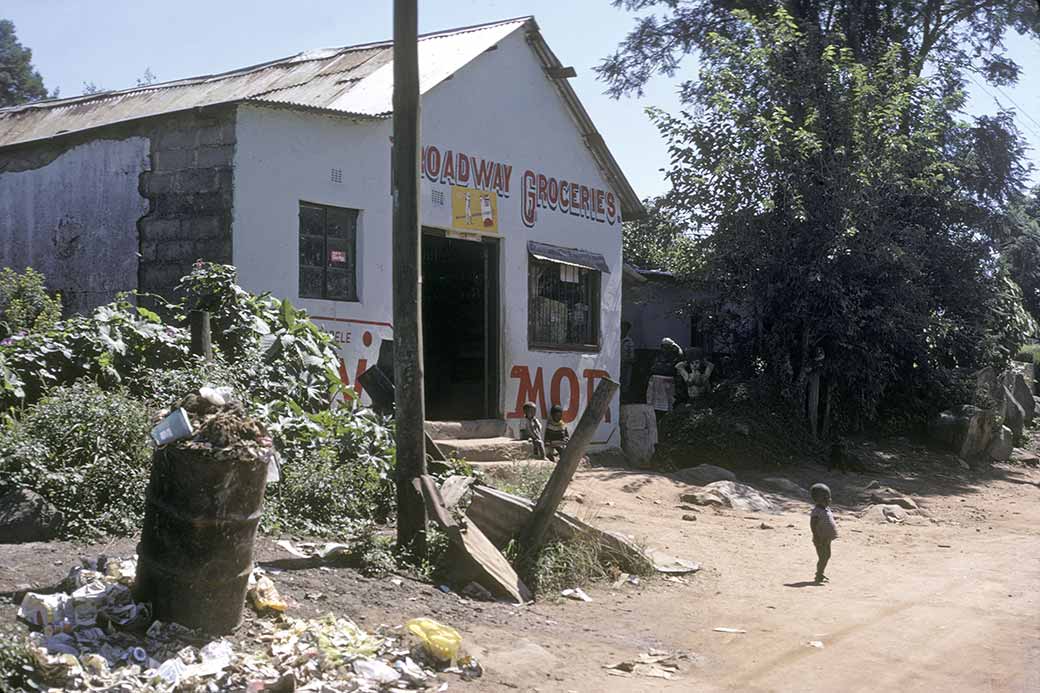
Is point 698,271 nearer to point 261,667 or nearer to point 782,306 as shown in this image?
point 782,306

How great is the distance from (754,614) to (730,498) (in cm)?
546

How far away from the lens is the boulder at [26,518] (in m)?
7.09

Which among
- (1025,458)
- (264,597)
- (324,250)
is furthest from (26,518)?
(1025,458)

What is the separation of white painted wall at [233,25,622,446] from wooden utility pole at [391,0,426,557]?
3.72 meters

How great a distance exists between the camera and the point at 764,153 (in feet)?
56.5

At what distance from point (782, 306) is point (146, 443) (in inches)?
465

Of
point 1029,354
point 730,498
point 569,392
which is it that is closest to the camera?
point 730,498

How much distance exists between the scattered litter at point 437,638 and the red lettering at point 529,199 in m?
9.39

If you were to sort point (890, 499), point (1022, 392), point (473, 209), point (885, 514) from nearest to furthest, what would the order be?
point (885, 514)
point (473, 209)
point (890, 499)
point (1022, 392)

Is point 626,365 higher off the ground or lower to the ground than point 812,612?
higher

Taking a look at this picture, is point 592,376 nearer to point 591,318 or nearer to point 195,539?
point 591,318

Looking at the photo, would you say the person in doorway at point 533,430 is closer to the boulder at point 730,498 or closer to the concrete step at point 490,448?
the concrete step at point 490,448

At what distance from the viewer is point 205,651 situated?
5.46 metres

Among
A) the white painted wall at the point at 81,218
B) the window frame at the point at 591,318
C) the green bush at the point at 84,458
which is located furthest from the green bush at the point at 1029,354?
the green bush at the point at 84,458
